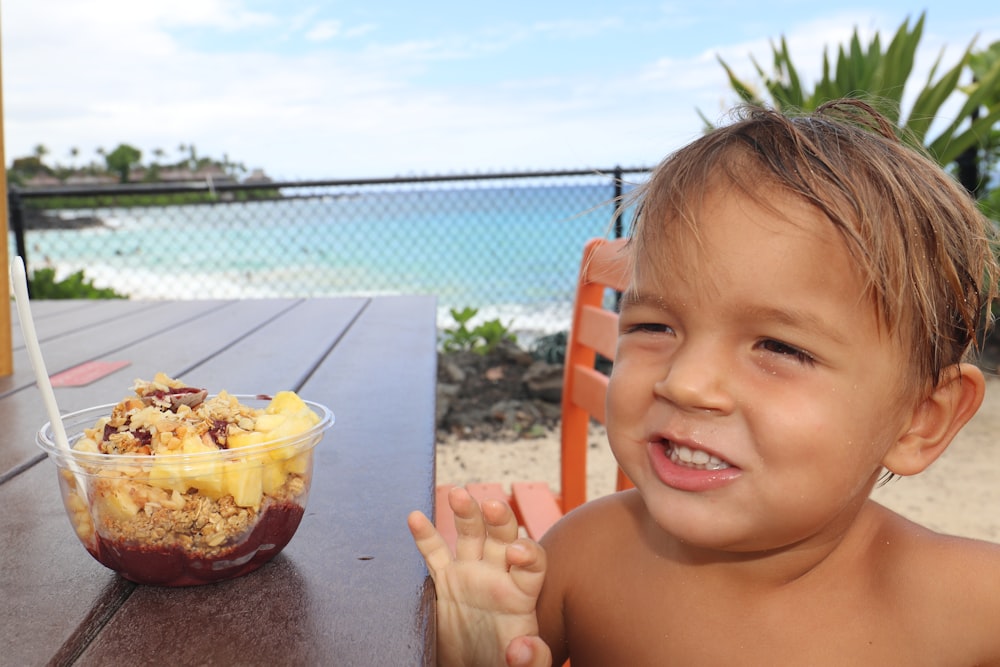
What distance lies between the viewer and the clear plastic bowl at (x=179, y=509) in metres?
0.69

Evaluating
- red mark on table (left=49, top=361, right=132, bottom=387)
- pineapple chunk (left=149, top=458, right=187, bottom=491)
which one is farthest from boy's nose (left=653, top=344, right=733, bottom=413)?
red mark on table (left=49, top=361, right=132, bottom=387)

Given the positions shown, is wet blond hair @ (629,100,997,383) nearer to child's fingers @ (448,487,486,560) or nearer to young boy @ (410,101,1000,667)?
young boy @ (410,101,1000,667)

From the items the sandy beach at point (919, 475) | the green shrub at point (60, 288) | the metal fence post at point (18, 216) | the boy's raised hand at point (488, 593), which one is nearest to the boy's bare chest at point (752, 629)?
the boy's raised hand at point (488, 593)

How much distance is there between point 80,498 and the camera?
0.74 meters

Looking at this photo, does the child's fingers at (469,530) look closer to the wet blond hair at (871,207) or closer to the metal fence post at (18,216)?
the wet blond hair at (871,207)

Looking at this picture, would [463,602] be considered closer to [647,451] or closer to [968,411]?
[647,451]

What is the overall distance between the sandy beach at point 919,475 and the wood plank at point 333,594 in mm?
2854

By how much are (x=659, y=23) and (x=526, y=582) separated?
41051 millimetres

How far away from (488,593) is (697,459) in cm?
30

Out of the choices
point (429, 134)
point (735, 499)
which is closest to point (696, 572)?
point (735, 499)

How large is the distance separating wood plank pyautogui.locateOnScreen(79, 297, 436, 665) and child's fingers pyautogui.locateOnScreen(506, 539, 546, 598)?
129 millimetres

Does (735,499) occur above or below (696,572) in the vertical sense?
above

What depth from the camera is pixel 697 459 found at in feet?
3.12

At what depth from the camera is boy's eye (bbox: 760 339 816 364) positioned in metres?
0.93
